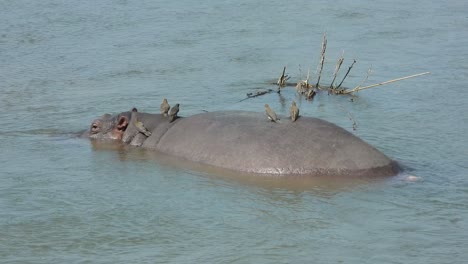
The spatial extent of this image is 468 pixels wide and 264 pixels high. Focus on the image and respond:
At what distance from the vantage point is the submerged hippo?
7523 millimetres

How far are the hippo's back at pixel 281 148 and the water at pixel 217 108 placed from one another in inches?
7.6

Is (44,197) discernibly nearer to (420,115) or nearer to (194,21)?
(420,115)

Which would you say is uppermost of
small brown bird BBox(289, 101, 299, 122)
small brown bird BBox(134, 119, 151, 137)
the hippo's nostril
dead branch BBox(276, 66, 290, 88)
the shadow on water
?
small brown bird BBox(289, 101, 299, 122)

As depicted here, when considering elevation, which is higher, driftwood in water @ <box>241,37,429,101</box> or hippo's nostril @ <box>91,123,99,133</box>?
driftwood in water @ <box>241,37,429,101</box>

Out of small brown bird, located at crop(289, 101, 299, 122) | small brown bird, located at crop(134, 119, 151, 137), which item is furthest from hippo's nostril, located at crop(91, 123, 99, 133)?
small brown bird, located at crop(289, 101, 299, 122)

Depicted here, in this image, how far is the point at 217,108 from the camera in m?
9.91

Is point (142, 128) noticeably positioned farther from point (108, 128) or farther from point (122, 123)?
point (108, 128)

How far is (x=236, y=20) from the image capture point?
1435 cm

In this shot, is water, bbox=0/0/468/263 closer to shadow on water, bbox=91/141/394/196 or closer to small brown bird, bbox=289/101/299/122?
shadow on water, bbox=91/141/394/196

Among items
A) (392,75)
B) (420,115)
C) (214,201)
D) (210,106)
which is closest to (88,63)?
(210,106)

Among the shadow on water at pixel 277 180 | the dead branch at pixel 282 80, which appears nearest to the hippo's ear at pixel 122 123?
the shadow on water at pixel 277 180

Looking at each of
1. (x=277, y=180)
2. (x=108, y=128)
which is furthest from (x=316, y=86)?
(x=277, y=180)

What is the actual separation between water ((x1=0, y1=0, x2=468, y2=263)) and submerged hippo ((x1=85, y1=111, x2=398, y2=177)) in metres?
0.19

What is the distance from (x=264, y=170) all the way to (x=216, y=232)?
1.30 metres
